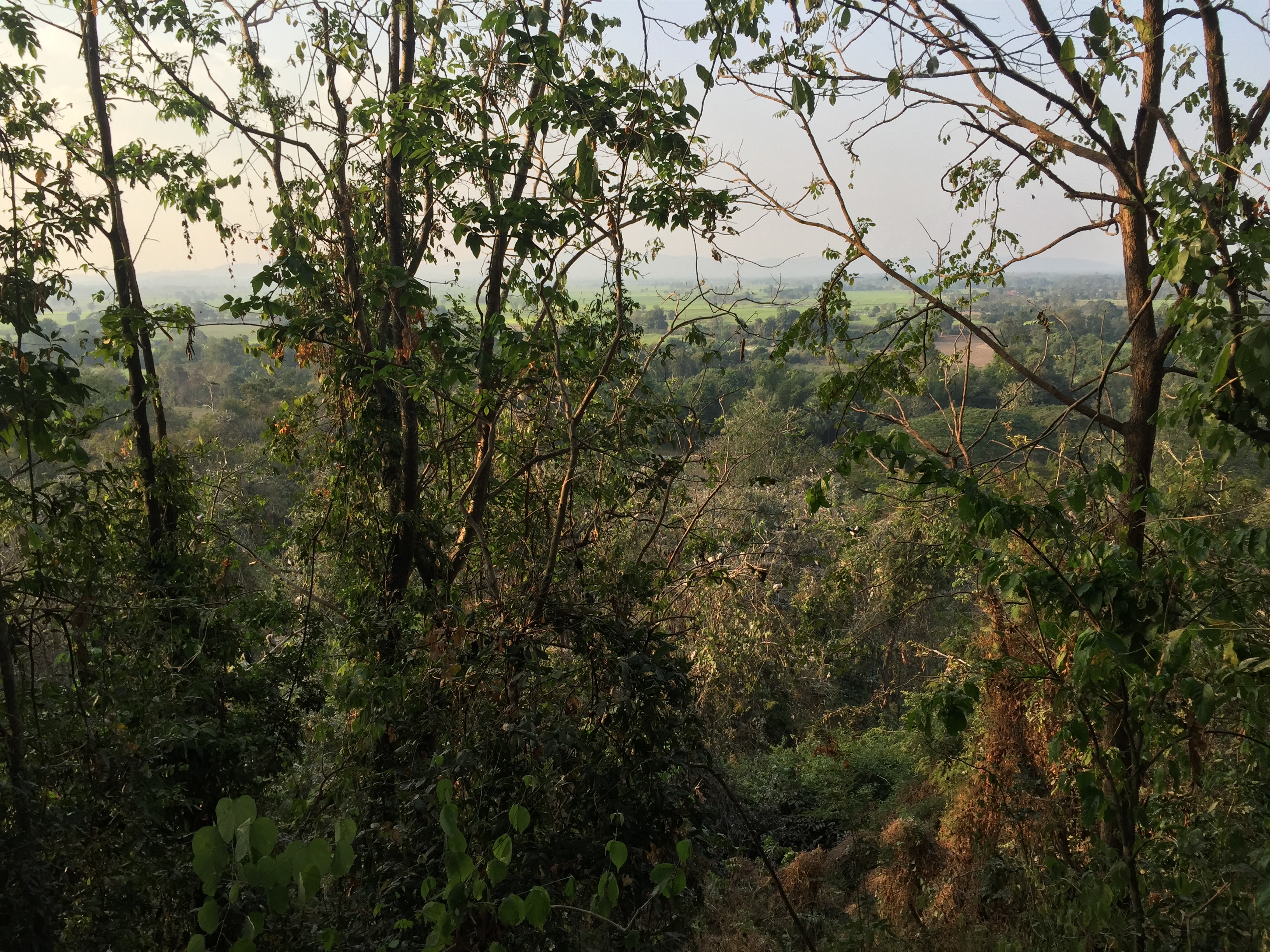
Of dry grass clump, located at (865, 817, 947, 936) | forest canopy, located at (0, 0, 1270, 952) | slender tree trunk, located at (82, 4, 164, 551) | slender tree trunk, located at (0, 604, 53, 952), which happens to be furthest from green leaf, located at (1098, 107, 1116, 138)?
dry grass clump, located at (865, 817, 947, 936)

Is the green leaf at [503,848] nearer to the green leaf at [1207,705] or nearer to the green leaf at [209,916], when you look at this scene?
the green leaf at [209,916]

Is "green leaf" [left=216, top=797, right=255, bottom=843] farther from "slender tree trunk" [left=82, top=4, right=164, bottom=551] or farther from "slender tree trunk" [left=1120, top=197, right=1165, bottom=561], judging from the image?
"slender tree trunk" [left=82, top=4, right=164, bottom=551]

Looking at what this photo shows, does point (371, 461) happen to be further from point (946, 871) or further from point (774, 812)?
point (774, 812)

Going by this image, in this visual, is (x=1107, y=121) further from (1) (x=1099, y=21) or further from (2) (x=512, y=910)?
(2) (x=512, y=910)

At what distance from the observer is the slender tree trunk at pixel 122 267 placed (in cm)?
431

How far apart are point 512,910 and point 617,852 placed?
0.17 m

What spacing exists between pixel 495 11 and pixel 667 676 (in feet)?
9.81

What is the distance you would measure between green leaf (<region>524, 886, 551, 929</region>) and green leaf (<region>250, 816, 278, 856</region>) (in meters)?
0.37

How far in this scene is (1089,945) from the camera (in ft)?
8.95

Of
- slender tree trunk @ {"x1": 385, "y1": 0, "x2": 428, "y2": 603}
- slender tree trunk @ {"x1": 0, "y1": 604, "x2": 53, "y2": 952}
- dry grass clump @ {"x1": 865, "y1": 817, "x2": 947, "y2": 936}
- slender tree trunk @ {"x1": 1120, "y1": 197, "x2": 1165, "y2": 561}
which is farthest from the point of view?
dry grass clump @ {"x1": 865, "y1": 817, "x2": 947, "y2": 936}

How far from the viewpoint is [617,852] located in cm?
114

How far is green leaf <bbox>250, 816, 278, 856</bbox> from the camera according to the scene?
0.89 metres

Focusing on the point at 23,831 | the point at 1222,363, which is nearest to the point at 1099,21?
the point at 1222,363

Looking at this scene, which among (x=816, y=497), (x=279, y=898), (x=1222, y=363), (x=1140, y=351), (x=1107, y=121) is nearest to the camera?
(x=279, y=898)
